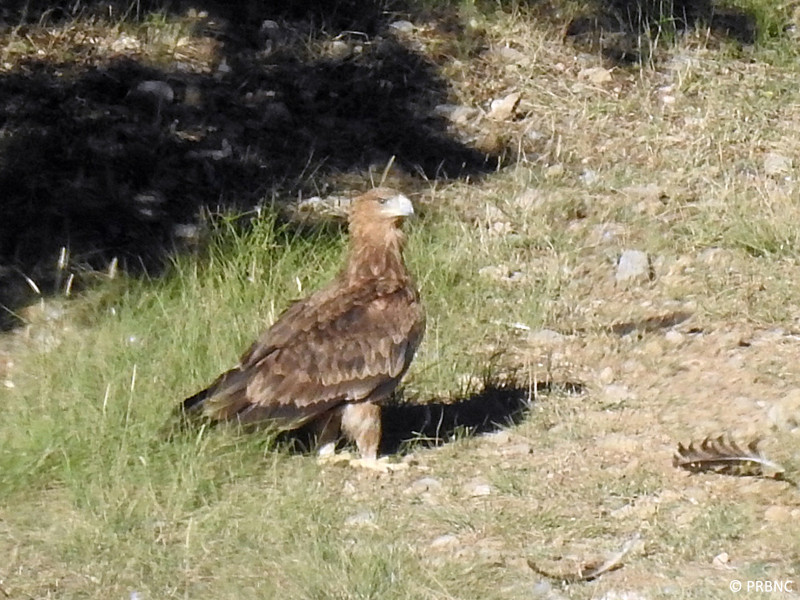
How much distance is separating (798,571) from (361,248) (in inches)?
90.6

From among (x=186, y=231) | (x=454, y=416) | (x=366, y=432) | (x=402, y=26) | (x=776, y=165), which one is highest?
(x=402, y=26)

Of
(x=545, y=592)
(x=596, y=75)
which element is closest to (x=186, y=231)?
(x=596, y=75)

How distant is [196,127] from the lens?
9.04 m

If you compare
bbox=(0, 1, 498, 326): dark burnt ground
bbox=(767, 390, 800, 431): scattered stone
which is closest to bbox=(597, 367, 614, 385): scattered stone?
bbox=(767, 390, 800, 431): scattered stone

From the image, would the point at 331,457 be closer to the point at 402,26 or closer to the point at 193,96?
the point at 193,96

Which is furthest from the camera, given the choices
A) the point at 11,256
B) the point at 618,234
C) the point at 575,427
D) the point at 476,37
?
the point at 476,37

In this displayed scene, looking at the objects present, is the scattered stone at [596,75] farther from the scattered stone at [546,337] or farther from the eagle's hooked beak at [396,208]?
the eagle's hooked beak at [396,208]

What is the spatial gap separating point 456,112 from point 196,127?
1.64m

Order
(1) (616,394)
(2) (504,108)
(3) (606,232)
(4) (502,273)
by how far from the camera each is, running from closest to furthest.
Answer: (1) (616,394), (4) (502,273), (3) (606,232), (2) (504,108)

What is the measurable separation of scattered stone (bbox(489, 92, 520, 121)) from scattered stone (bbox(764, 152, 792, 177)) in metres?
1.57

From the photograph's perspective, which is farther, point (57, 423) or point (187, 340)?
point (187, 340)

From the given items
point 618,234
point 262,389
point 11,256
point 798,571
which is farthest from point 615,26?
point 798,571

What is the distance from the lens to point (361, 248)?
6.26 m

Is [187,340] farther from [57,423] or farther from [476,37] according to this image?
[476,37]
